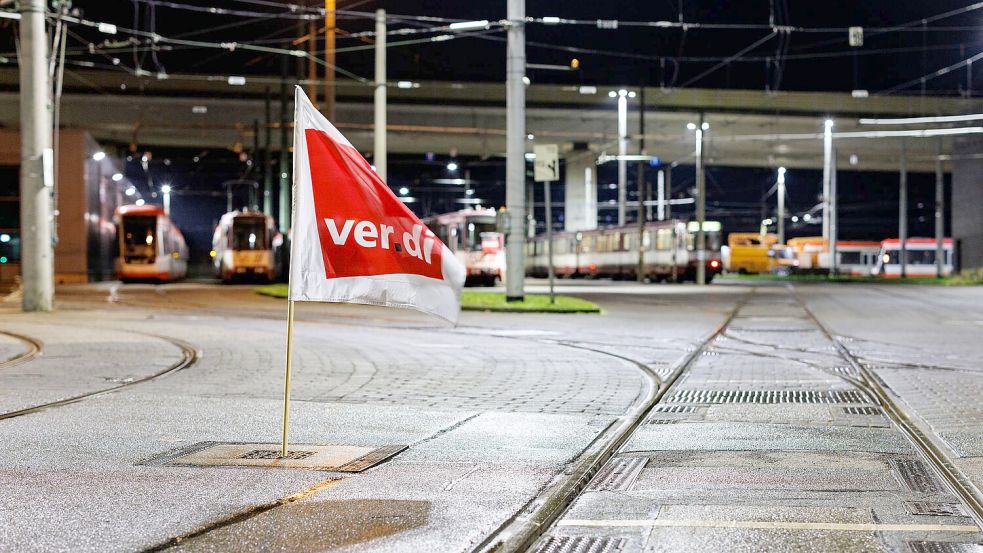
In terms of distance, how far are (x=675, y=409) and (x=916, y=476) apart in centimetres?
335

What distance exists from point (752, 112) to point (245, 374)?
48.0 metres

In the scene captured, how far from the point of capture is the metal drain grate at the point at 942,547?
16.4ft

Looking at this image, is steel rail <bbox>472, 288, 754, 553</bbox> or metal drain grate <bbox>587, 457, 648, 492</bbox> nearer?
steel rail <bbox>472, 288, 754, 553</bbox>

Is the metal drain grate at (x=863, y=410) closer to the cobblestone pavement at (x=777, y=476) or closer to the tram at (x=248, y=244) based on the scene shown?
the cobblestone pavement at (x=777, y=476)

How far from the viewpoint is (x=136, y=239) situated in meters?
53.1

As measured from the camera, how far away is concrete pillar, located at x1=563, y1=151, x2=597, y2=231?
65.8m

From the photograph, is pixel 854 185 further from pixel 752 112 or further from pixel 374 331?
pixel 374 331

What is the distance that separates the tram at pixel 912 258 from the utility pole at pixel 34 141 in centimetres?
7474

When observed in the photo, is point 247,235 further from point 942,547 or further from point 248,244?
point 942,547

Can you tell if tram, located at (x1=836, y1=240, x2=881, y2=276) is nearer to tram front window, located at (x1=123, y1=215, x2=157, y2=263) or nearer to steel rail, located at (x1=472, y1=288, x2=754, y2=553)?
tram front window, located at (x1=123, y1=215, x2=157, y2=263)

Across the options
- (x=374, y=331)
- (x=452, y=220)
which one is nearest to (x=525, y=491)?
(x=374, y=331)

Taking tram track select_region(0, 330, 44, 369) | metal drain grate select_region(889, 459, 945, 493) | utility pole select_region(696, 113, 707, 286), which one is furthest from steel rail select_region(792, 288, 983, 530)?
utility pole select_region(696, 113, 707, 286)

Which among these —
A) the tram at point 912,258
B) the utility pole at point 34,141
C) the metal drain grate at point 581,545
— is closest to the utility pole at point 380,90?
the utility pole at point 34,141

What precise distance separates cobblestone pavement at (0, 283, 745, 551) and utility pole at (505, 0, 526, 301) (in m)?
6.75
